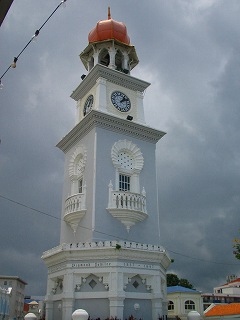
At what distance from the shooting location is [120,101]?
30.9 m

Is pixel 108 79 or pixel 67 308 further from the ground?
pixel 108 79

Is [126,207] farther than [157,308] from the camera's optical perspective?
Yes

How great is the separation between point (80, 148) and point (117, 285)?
37.5 feet

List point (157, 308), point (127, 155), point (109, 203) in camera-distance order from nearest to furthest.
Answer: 1. point (157, 308)
2. point (109, 203)
3. point (127, 155)

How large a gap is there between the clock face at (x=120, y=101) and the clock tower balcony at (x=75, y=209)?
7990 mm

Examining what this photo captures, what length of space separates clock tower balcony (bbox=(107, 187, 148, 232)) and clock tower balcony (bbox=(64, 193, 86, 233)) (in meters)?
1.99

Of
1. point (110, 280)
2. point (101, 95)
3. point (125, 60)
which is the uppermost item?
point (125, 60)

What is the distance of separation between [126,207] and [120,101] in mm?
9284

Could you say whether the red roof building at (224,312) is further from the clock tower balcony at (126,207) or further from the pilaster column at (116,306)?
the pilaster column at (116,306)

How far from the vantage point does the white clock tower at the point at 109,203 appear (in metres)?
22.9

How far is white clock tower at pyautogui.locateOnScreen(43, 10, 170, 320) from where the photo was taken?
75.0ft

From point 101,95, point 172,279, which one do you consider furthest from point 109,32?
point 172,279

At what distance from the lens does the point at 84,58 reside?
34.8 m

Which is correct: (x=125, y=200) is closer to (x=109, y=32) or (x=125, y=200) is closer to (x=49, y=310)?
(x=49, y=310)
